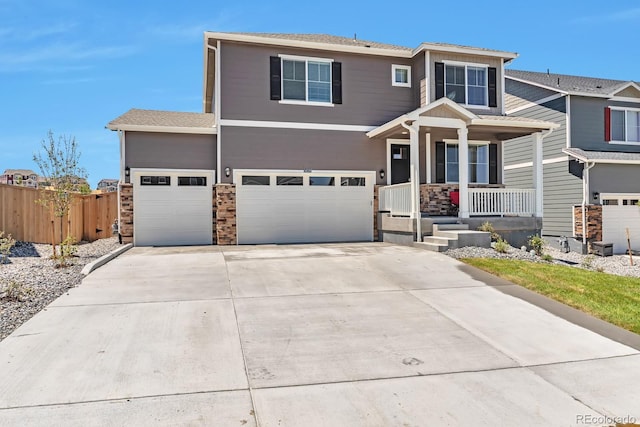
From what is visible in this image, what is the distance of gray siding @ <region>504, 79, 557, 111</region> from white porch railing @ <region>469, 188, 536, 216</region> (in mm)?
7476

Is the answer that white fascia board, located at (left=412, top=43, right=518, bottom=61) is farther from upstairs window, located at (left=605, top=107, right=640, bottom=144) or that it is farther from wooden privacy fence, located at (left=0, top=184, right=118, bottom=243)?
wooden privacy fence, located at (left=0, top=184, right=118, bottom=243)

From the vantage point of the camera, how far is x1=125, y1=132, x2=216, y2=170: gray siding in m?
13.3

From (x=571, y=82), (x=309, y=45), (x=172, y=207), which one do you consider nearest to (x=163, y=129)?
(x=172, y=207)

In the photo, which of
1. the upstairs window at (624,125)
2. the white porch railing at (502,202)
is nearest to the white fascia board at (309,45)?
the white porch railing at (502,202)

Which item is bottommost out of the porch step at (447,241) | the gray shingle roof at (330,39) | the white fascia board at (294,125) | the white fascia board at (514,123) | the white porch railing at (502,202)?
the porch step at (447,241)

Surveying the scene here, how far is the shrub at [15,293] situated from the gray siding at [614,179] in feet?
60.9

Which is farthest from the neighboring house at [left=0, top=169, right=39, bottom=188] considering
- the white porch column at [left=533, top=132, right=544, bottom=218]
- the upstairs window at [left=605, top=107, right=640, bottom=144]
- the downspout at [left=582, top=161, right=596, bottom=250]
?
the upstairs window at [left=605, top=107, right=640, bottom=144]

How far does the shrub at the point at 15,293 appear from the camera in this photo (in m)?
6.48

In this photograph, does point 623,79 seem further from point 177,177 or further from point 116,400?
point 116,400

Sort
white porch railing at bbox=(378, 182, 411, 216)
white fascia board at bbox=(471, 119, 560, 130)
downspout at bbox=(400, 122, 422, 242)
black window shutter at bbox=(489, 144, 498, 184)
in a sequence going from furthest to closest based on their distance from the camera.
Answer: black window shutter at bbox=(489, 144, 498, 184) → white fascia board at bbox=(471, 119, 560, 130) → white porch railing at bbox=(378, 182, 411, 216) → downspout at bbox=(400, 122, 422, 242)

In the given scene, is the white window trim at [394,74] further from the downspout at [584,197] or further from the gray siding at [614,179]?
the gray siding at [614,179]

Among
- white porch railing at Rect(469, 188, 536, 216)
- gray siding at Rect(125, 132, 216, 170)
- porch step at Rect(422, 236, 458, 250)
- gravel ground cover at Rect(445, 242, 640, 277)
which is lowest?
gravel ground cover at Rect(445, 242, 640, 277)

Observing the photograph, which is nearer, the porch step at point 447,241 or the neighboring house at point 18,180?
the porch step at point 447,241

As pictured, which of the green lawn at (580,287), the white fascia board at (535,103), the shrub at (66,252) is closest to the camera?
the green lawn at (580,287)
